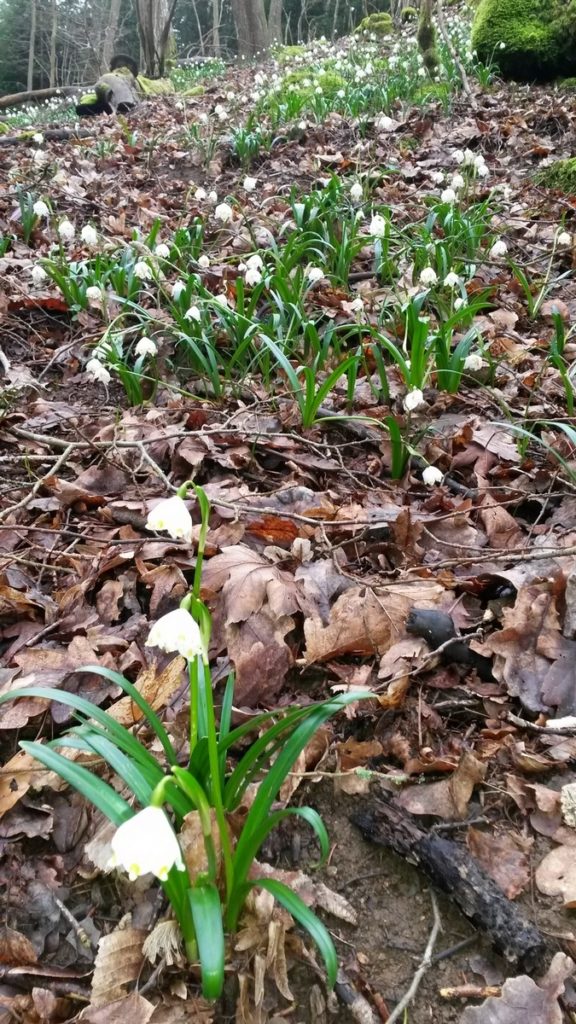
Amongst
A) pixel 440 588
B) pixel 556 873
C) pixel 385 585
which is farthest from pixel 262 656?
pixel 556 873

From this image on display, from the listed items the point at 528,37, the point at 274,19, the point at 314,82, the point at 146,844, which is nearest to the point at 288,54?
the point at 274,19

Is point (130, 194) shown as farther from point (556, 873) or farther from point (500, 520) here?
point (556, 873)

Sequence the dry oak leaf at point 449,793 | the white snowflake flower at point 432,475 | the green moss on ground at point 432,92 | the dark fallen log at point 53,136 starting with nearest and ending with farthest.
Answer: the dry oak leaf at point 449,793
the white snowflake flower at point 432,475
the green moss on ground at point 432,92
the dark fallen log at point 53,136

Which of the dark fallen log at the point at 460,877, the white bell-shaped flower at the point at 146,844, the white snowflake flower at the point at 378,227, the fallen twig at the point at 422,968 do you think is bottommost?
the fallen twig at the point at 422,968

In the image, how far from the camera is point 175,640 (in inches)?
39.4

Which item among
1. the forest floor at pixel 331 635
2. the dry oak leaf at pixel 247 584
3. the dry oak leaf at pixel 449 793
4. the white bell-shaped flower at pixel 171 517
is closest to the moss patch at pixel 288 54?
the forest floor at pixel 331 635

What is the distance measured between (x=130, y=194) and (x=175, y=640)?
594 cm

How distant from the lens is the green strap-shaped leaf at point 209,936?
0.93 metres

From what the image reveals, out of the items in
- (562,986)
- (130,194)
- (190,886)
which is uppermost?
(130,194)

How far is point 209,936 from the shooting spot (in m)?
0.94

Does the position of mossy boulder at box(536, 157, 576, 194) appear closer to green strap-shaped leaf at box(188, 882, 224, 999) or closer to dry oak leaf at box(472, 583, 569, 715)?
dry oak leaf at box(472, 583, 569, 715)

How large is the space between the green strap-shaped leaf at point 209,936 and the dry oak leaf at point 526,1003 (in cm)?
43

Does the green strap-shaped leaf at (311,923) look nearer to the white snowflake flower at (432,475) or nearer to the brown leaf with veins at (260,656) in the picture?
the brown leaf with veins at (260,656)

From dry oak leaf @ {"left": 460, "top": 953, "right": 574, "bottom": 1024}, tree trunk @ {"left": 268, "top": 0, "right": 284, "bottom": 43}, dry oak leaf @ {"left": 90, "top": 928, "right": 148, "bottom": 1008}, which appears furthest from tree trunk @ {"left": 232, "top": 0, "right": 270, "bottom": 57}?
dry oak leaf @ {"left": 460, "top": 953, "right": 574, "bottom": 1024}
